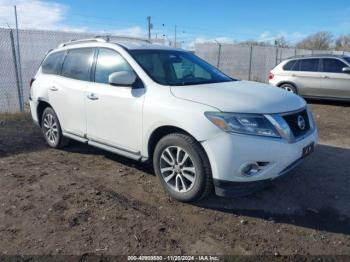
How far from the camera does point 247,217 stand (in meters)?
3.72

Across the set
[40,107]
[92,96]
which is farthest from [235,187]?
[40,107]

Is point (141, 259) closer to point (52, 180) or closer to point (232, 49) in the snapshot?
point (52, 180)

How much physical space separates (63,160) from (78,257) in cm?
283

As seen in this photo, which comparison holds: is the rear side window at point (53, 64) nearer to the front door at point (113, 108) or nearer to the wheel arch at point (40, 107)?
the wheel arch at point (40, 107)

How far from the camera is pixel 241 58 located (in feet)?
59.9

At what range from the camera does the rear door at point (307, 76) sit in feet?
36.7

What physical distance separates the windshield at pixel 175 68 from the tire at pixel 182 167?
32.8 inches

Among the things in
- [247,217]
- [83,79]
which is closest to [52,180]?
[83,79]

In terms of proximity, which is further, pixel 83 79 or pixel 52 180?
pixel 83 79

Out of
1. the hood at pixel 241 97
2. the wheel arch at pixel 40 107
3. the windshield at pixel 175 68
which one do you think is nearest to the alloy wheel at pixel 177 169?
the hood at pixel 241 97

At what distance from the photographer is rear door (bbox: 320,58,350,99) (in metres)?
10.6

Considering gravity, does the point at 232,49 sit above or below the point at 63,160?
above

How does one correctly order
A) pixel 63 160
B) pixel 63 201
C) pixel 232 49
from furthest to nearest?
1. pixel 232 49
2. pixel 63 160
3. pixel 63 201

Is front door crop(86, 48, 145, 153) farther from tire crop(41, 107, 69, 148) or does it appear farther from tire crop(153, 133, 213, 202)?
tire crop(41, 107, 69, 148)
